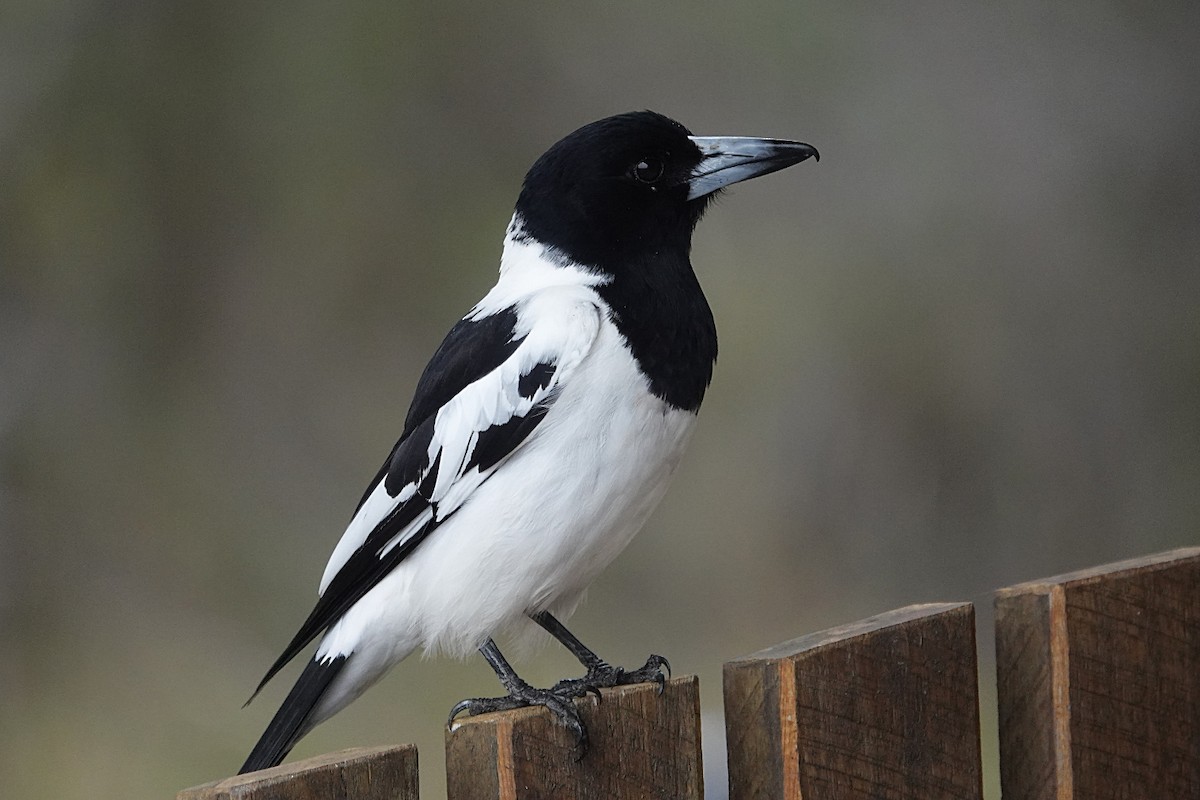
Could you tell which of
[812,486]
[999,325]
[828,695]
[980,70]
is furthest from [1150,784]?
[980,70]

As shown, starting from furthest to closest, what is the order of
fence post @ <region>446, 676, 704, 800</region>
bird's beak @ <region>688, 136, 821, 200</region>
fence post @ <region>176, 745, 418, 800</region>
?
1. bird's beak @ <region>688, 136, 821, 200</region>
2. fence post @ <region>446, 676, 704, 800</region>
3. fence post @ <region>176, 745, 418, 800</region>

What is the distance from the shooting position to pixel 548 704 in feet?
2.98

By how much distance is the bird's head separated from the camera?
1.40 meters

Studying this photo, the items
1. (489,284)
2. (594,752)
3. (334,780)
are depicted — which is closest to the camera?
(334,780)

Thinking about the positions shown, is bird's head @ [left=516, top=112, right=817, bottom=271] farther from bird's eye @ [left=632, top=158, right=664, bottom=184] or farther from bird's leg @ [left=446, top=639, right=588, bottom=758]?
bird's leg @ [left=446, top=639, right=588, bottom=758]

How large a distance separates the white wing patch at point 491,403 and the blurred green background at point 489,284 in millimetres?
1228

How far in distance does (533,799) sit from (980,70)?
231cm

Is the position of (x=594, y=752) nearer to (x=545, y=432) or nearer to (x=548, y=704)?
(x=548, y=704)

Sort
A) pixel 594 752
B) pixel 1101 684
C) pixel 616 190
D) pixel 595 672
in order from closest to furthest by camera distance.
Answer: pixel 594 752 → pixel 1101 684 → pixel 595 672 → pixel 616 190

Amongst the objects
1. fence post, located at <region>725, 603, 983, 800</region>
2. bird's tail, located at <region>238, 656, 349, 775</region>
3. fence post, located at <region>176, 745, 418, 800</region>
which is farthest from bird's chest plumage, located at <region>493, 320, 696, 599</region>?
fence post, located at <region>176, 745, 418, 800</region>

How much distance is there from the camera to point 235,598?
8.32 ft

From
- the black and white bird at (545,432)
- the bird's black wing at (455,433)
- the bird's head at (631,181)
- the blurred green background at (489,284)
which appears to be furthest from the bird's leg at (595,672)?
the blurred green background at (489,284)

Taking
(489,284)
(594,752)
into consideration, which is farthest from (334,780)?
(489,284)

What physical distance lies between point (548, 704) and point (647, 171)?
686mm
